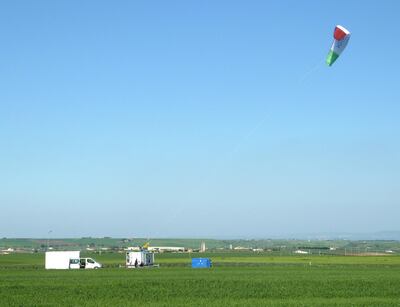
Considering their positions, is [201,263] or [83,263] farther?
[83,263]

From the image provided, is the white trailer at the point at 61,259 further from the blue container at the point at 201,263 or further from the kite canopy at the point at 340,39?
the kite canopy at the point at 340,39

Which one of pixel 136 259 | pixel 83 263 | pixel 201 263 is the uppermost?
pixel 136 259

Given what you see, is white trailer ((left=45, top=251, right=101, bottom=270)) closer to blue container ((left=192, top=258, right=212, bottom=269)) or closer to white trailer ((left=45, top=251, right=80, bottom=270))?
white trailer ((left=45, top=251, right=80, bottom=270))

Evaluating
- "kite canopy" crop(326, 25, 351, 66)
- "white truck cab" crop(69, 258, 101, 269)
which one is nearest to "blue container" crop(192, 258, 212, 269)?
"white truck cab" crop(69, 258, 101, 269)

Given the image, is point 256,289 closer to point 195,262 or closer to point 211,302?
point 211,302

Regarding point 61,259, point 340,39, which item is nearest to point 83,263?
point 61,259

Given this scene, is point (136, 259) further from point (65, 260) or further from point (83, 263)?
point (65, 260)

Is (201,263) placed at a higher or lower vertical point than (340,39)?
lower

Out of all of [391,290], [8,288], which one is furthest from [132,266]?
[391,290]

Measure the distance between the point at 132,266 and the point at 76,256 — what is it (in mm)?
6228

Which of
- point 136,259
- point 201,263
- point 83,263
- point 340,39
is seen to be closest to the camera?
point 340,39

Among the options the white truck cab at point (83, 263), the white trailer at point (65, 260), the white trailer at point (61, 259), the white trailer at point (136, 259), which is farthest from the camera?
the white trailer at point (136, 259)

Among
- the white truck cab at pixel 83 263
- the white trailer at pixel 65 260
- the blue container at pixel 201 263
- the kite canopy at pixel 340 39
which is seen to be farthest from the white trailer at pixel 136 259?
the kite canopy at pixel 340 39

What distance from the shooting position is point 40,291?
117 feet
